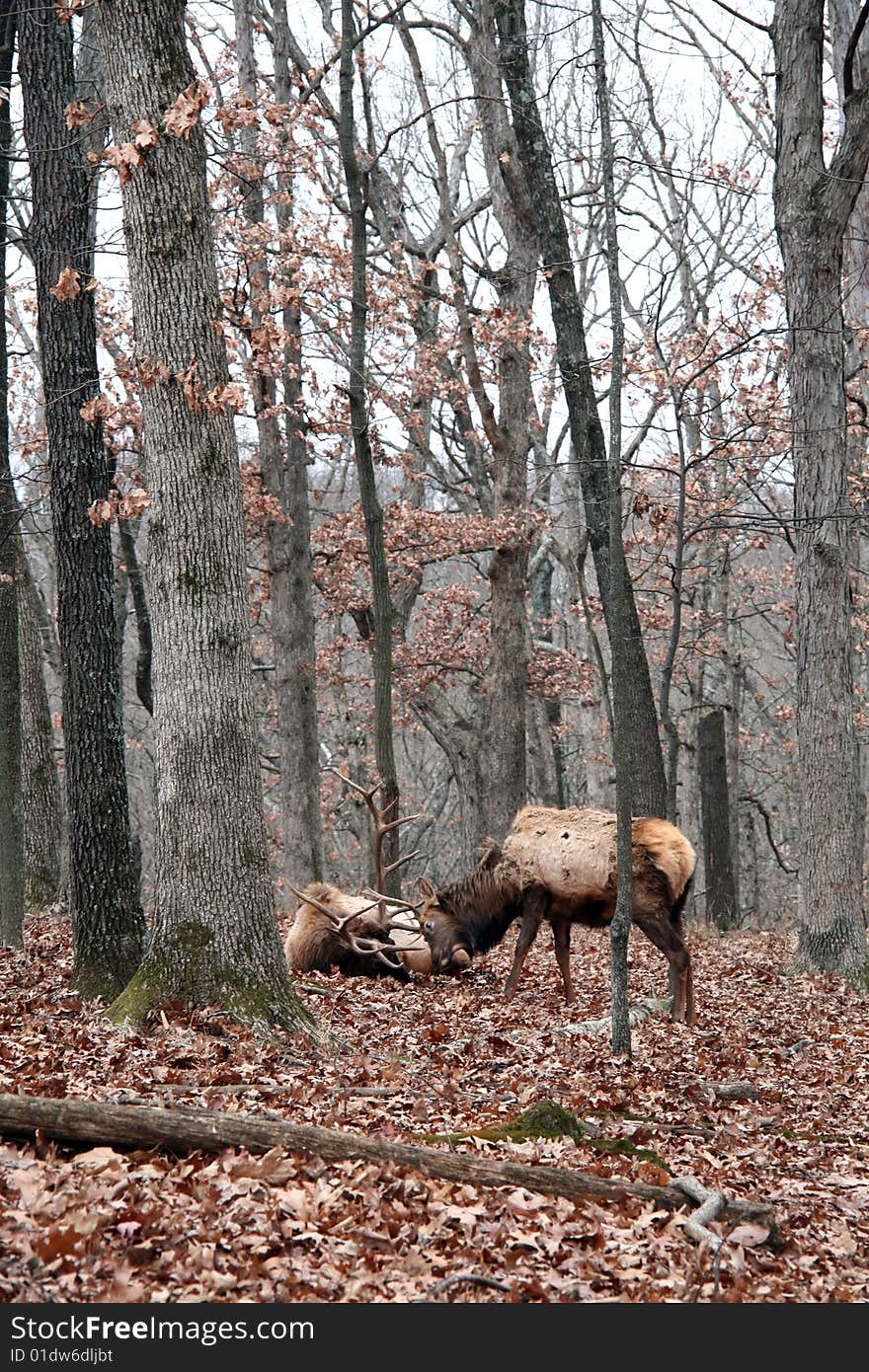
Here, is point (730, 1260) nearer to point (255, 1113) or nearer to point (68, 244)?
point (255, 1113)

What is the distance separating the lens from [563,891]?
38.5ft

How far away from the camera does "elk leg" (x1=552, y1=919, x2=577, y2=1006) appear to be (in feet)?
37.5

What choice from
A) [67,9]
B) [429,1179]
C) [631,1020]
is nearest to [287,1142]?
[429,1179]

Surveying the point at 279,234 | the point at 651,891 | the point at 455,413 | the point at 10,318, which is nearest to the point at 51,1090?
the point at 651,891

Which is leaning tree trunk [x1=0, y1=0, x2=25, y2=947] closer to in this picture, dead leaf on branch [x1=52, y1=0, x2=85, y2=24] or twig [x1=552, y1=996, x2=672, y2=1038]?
dead leaf on branch [x1=52, y1=0, x2=85, y2=24]

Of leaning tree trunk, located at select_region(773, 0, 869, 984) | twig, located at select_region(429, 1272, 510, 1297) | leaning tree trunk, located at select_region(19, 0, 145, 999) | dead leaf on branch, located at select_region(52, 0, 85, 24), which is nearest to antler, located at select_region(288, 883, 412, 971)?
leaning tree trunk, located at select_region(19, 0, 145, 999)

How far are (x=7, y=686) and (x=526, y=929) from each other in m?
5.90

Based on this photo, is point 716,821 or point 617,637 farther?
point 716,821

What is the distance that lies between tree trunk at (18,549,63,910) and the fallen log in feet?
35.8

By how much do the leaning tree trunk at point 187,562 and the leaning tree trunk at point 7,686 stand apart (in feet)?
14.4

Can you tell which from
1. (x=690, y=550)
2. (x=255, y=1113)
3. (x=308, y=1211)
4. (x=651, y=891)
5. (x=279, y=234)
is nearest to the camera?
(x=308, y=1211)

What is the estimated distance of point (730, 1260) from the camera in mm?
5090

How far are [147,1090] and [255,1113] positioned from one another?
65cm

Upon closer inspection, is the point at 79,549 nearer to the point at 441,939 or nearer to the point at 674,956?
the point at 441,939
